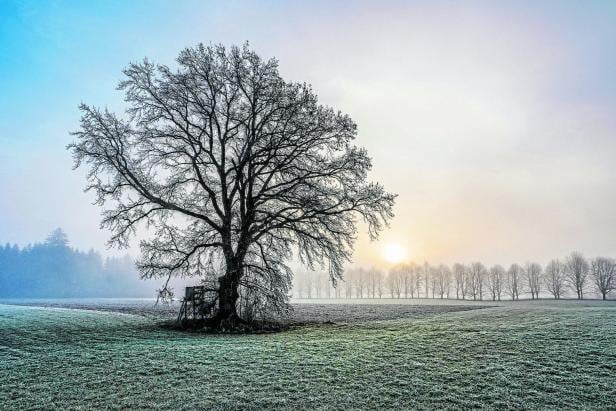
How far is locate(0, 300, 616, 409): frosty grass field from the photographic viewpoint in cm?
823

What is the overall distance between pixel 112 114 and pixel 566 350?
24.6 meters

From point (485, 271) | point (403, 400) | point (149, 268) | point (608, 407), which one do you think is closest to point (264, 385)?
point (403, 400)

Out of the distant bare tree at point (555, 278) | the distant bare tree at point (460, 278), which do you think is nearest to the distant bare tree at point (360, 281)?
the distant bare tree at point (460, 278)

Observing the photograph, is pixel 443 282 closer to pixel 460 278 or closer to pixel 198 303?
pixel 460 278

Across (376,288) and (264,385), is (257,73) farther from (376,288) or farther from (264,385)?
(376,288)

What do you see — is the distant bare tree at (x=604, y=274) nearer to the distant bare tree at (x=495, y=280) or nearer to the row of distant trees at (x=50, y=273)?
the distant bare tree at (x=495, y=280)

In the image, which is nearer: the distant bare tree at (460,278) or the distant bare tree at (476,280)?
the distant bare tree at (476,280)

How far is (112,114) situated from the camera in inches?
871

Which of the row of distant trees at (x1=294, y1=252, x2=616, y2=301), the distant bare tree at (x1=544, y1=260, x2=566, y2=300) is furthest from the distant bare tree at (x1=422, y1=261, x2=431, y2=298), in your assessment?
the distant bare tree at (x1=544, y1=260, x2=566, y2=300)

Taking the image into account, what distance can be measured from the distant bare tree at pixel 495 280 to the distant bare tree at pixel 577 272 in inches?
637

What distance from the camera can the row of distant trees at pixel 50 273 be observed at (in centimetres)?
11481

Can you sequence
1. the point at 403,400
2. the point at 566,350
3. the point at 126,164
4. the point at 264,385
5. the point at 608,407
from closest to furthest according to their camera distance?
the point at 608,407 < the point at 403,400 < the point at 264,385 < the point at 566,350 < the point at 126,164

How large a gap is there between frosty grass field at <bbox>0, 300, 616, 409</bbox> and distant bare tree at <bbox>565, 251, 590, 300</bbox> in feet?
303

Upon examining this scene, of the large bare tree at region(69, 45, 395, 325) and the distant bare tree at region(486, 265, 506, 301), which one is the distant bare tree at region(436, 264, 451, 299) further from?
the large bare tree at region(69, 45, 395, 325)
